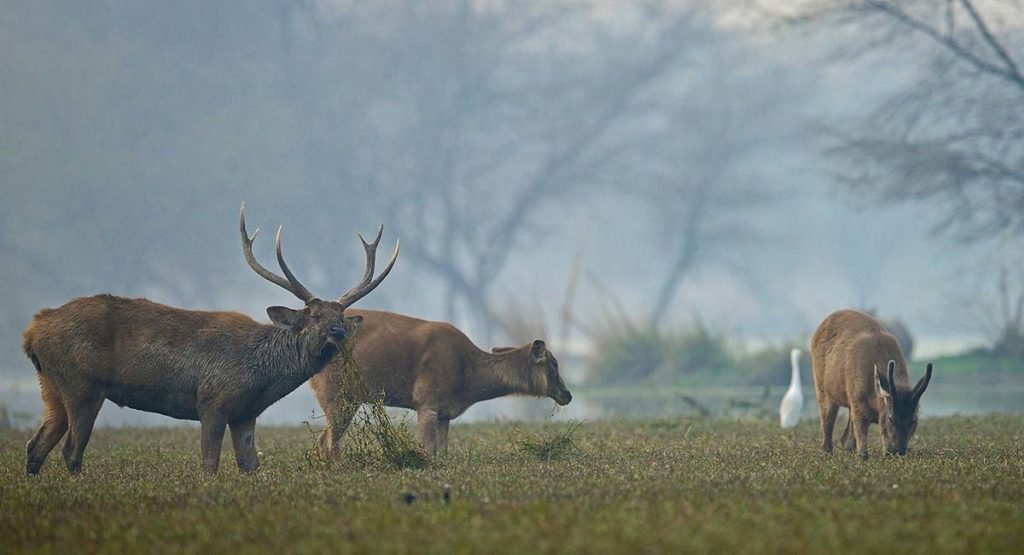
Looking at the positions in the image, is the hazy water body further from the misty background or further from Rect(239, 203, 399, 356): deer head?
the misty background

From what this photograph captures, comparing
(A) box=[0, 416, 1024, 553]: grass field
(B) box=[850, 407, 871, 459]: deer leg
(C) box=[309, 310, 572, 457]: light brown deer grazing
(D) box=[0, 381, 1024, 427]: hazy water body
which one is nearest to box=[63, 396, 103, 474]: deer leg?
(A) box=[0, 416, 1024, 553]: grass field

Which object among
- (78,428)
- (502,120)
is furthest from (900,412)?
(502,120)

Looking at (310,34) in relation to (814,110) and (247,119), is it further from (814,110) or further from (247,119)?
(814,110)

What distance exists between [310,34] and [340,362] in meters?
52.3

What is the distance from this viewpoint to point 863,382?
13539 millimetres

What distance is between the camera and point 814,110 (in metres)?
72.0

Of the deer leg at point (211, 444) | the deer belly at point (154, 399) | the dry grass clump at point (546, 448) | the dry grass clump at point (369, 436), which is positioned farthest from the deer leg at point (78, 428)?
the dry grass clump at point (546, 448)

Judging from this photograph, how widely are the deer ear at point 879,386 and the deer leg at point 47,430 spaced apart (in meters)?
6.59

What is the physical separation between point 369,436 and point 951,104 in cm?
2695

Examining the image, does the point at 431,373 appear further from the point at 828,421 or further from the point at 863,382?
the point at 863,382

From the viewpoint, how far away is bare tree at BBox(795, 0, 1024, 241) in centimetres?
3588

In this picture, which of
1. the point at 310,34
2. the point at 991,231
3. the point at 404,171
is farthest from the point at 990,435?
the point at 310,34

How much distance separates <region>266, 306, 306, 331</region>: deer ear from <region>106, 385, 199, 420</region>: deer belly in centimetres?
91

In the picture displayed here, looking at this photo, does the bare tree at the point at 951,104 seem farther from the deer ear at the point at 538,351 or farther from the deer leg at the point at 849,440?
the deer ear at the point at 538,351
